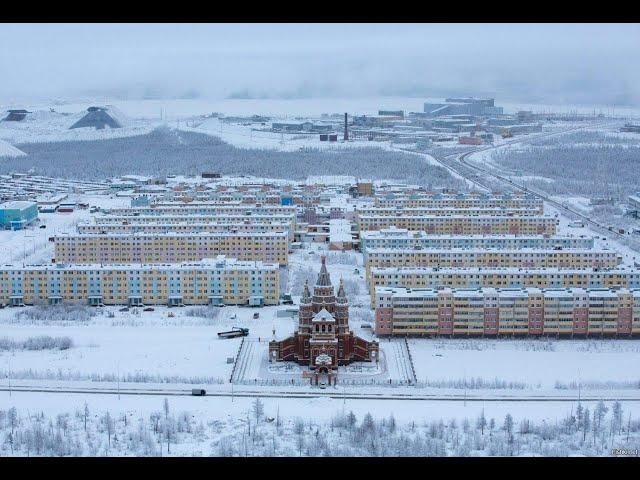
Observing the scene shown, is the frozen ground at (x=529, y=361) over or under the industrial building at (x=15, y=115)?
under

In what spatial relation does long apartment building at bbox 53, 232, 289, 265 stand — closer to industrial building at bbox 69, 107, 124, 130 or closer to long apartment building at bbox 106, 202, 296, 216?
long apartment building at bbox 106, 202, 296, 216

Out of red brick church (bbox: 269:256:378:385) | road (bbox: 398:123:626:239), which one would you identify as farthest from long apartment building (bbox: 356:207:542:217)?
red brick church (bbox: 269:256:378:385)

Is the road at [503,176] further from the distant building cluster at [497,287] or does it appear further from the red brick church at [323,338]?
the red brick church at [323,338]

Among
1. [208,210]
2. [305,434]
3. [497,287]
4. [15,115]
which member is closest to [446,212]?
[208,210]

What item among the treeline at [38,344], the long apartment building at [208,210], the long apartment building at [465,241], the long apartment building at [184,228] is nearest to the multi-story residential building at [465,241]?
the long apartment building at [465,241]

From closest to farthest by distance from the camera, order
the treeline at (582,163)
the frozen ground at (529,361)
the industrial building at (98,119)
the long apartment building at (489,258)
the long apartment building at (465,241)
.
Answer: the frozen ground at (529,361) < the long apartment building at (489,258) < the long apartment building at (465,241) < the treeline at (582,163) < the industrial building at (98,119)

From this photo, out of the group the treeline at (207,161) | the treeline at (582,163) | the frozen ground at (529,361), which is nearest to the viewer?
the frozen ground at (529,361)

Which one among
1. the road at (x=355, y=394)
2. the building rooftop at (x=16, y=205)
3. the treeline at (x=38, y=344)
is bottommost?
the road at (x=355, y=394)
